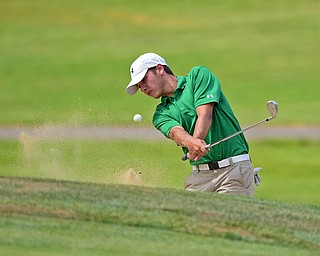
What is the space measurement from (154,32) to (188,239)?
115 feet

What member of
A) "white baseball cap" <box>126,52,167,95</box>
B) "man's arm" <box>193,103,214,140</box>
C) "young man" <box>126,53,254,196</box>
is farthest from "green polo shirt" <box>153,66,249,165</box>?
"white baseball cap" <box>126,52,167,95</box>

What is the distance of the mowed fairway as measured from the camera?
26.7 feet

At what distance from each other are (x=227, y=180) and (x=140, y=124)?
1600 centimetres

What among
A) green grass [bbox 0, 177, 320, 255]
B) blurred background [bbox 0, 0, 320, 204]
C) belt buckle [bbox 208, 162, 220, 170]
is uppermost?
blurred background [bbox 0, 0, 320, 204]

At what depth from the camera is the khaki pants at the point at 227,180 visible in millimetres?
10203

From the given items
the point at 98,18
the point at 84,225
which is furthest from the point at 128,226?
the point at 98,18

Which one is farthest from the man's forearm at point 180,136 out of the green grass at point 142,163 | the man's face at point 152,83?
the green grass at point 142,163

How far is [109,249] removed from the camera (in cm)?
740

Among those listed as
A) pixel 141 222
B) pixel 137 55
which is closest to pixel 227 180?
pixel 141 222

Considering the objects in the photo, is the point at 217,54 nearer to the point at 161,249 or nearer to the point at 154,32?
the point at 154,32

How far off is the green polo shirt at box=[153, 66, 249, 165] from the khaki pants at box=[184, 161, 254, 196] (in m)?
0.13

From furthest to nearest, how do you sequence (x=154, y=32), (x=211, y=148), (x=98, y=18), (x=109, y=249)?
(x=98, y=18) < (x=154, y=32) < (x=211, y=148) < (x=109, y=249)

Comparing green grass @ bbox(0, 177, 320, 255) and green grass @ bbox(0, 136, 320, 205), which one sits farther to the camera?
green grass @ bbox(0, 136, 320, 205)

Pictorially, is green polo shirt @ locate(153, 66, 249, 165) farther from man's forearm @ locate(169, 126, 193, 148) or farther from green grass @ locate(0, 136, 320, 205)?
green grass @ locate(0, 136, 320, 205)
